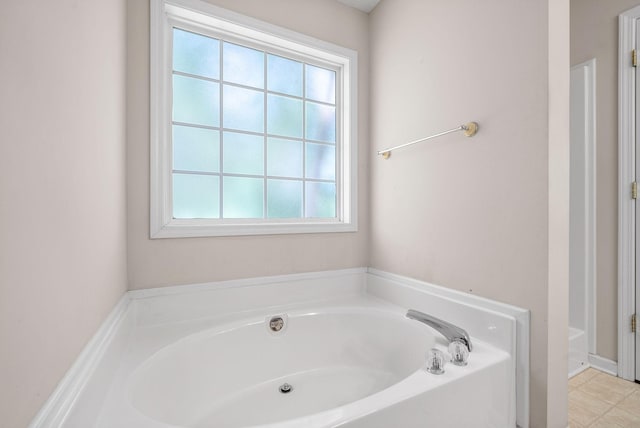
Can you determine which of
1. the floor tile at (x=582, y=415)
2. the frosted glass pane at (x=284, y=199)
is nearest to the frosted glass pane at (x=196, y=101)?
the frosted glass pane at (x=284, y=199)

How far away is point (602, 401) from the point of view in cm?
148

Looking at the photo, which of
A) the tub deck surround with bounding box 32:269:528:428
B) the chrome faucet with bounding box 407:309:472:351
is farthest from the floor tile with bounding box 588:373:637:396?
the chrome faucet with bounding box 407:309:472:351

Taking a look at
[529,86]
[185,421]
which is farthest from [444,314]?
[185,421]

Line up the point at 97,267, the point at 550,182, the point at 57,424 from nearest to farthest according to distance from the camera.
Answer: the point at 57,424 → the point at 97,267 → the point at 550,182

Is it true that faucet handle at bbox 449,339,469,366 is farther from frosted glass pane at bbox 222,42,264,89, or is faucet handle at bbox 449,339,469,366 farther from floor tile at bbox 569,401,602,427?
frosted glass pane at bbox 222,42,264,89

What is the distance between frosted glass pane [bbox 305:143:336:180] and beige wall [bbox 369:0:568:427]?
0.43 metres

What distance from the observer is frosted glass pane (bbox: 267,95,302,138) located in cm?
185

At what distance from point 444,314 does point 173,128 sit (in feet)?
5.62

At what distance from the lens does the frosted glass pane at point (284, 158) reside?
1.85 m

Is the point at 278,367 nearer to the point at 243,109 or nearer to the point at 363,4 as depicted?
the point at 243,109

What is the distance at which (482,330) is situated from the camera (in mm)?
1240

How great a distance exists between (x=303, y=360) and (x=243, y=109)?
1.49 meters

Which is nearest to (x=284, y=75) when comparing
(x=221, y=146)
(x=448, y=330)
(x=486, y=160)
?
(x=221, y=146)

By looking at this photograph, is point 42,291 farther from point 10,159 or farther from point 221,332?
point 221,332
